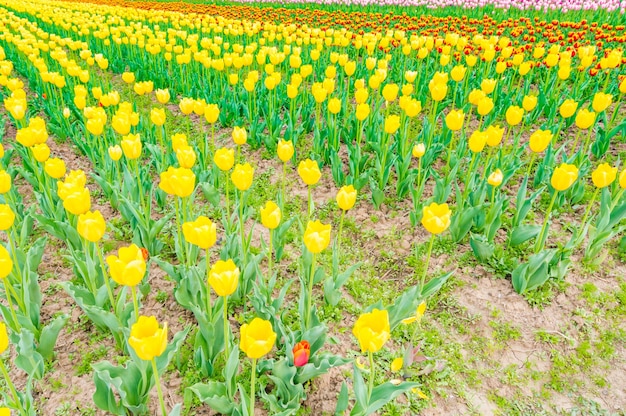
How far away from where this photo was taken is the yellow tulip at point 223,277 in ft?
5.56

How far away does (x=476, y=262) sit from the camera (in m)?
3.39

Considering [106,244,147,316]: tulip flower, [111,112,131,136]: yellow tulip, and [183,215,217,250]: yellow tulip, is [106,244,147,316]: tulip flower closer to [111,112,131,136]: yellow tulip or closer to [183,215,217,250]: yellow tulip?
[183,215,217,250]: yellow tulip

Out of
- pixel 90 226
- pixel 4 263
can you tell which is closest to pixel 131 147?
pixel 90 226

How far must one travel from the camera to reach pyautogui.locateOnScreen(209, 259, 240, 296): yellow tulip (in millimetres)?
1695

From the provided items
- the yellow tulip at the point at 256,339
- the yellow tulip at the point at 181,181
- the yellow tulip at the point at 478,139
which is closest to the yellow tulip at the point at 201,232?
the yellow tulip at the point at 181,181

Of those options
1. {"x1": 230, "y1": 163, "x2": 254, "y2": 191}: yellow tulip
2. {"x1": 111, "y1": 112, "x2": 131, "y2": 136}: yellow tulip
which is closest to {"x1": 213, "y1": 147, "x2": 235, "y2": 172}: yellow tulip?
{"x1": 230, "y1": 163, "x2": 254, "y2": 191}: yellow tulip

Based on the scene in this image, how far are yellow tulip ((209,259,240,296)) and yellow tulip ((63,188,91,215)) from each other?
0.96 metres

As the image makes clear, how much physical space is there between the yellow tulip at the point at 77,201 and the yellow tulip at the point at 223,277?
0.96 metres

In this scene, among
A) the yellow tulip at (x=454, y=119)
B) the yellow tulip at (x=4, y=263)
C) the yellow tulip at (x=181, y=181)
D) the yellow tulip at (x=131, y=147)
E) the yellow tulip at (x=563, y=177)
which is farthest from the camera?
the yellow tulip at (x=454, y=119)

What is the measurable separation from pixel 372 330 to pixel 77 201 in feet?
5.33

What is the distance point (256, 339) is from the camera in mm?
1615

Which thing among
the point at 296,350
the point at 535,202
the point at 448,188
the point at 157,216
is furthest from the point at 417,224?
the point at 157,216

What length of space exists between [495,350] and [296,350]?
1389 millimetres

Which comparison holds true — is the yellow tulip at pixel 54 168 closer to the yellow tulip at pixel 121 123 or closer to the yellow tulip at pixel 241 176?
the yellow tulip at pixel 121 123
